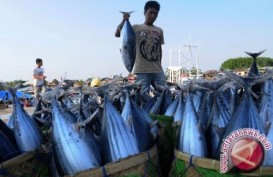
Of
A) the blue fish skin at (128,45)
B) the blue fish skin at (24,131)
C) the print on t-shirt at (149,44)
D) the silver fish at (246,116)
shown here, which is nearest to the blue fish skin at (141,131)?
the silver fish at (246,116)

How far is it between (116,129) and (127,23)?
2773mm

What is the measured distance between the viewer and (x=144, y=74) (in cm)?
418

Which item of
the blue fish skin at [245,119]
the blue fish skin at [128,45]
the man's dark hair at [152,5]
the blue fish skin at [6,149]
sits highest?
the man's dark hair at [152,5]

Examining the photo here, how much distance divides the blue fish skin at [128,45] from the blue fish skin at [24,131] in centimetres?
243

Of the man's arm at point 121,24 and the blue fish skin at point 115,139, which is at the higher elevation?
the man's arm at point 121,24

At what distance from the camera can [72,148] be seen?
4.62 ft

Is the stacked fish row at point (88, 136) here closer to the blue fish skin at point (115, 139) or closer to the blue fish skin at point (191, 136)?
the blue fish skin at point (115, 139)

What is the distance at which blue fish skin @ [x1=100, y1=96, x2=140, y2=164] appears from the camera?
1417mm

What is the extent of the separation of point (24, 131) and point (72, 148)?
403 mm

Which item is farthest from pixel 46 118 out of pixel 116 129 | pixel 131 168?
pixel 131 168

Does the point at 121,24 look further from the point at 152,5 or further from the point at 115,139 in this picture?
the point at 115,139

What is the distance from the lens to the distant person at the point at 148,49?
4.17m

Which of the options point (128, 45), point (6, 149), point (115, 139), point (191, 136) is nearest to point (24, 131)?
point (6, 149)

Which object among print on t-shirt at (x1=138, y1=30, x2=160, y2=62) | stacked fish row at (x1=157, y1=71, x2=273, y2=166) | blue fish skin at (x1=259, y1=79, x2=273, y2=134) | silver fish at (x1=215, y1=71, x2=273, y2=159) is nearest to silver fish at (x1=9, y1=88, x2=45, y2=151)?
stacked fish row at (x1=157, y1=71, x2=273, y2=166)
